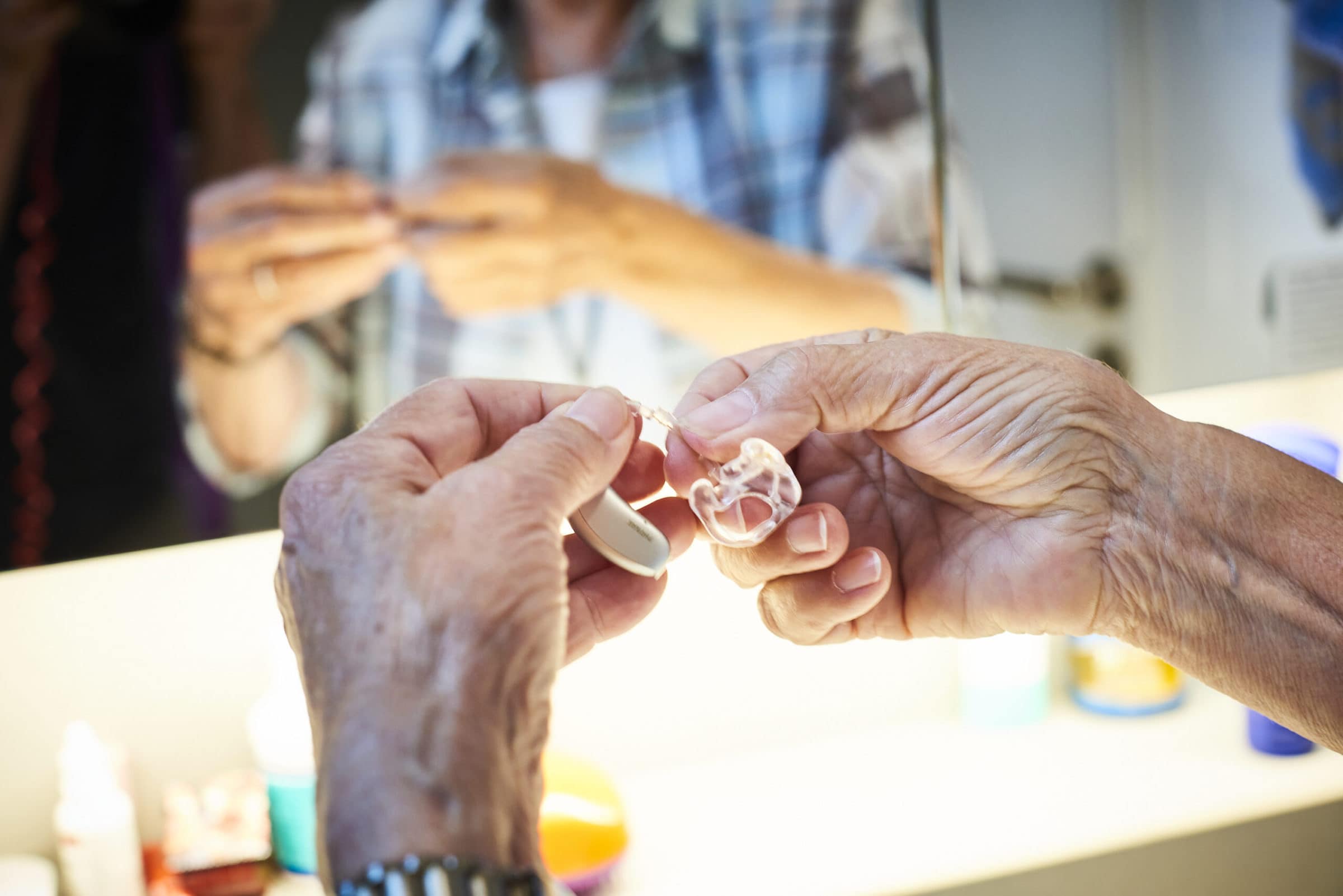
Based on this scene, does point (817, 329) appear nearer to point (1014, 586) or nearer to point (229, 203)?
point (1014, 586)

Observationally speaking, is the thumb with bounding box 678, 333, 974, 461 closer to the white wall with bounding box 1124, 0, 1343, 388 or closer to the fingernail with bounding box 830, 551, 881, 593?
the fingernail with bounding box 830, 551, 881, 593

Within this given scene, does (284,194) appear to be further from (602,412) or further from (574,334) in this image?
(602,412)

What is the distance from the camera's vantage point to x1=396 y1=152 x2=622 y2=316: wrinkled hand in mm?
962

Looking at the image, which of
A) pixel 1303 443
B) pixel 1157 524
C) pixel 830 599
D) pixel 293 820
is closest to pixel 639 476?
pixel 830 599

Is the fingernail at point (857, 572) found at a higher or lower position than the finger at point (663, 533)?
lower

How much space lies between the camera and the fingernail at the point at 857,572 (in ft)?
2.59

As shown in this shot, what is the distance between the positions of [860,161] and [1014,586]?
466 millimetres

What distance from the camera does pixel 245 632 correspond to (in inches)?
41.6

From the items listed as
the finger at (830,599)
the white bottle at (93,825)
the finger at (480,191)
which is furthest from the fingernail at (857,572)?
the white bottle at (93,825)

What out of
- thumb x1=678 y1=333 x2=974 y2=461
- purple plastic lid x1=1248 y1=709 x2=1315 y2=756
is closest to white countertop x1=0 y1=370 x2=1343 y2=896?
purple plastic lid x1=1248 y1=709 x2=1315 y2=756

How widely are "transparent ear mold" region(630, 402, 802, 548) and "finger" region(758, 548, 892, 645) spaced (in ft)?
0.25

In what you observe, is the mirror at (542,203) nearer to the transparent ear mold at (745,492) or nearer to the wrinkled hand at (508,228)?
the wrinkled hand at (508,228)

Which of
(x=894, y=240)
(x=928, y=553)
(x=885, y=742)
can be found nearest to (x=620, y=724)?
(x=885, y=742)

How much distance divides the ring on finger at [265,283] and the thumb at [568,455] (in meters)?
0.40
